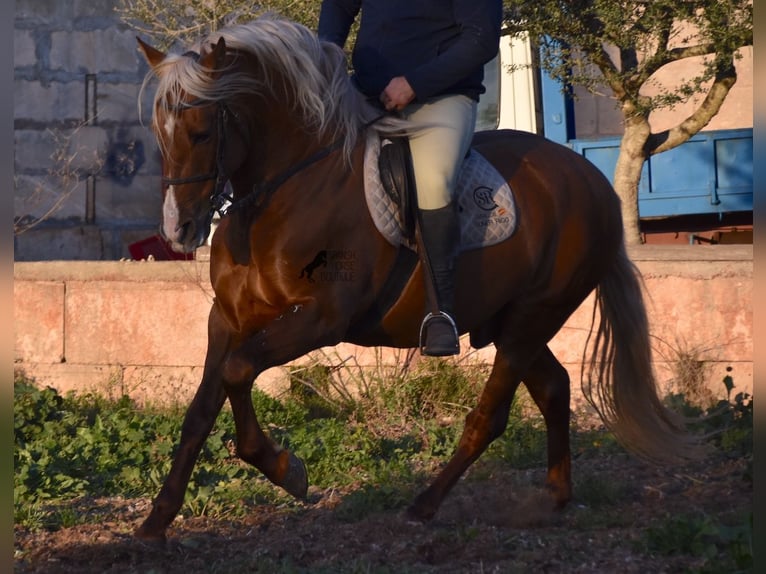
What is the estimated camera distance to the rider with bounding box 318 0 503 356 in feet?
15.5

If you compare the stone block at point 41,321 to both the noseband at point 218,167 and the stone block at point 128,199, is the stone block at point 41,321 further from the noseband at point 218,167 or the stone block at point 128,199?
the stone block at point 128,199

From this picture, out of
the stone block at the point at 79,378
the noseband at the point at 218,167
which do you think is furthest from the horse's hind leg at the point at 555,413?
the stone block at the point at 79,378

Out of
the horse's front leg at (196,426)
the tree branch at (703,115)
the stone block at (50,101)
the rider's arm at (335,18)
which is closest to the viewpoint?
the horse's front leg at (196,426)

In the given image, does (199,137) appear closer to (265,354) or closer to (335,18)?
(265,354)

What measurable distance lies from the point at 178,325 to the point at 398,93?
3.95 meters

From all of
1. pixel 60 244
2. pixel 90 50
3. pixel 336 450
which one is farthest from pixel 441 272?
pixel 90 50

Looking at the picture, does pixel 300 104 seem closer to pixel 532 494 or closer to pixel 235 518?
pixel 235 518

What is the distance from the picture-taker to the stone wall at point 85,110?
14.5 metres

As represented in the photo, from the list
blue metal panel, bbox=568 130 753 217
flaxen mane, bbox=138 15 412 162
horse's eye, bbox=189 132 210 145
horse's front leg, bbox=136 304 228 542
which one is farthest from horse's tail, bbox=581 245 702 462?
blue metal panel, bbox=568 130 753 217

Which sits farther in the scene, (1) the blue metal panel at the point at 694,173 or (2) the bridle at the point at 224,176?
(1) the blue metal panel at the point at 694,173

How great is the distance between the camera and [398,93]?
4758 mm

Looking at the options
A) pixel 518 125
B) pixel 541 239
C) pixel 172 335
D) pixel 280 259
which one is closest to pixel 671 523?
pixel 541 239

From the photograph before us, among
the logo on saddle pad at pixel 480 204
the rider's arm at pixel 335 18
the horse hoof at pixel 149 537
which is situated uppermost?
the rider's arm at pixel 335 18

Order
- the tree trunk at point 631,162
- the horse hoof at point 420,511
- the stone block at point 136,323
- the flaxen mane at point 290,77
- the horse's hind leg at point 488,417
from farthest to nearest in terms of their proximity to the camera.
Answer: the tree trunk at point 631,162 → the stone block at point 136,323 → the horse's hind leg at point 488,417 → the horse hoof at point 420,511 → the flaxen mane at point 290,77
